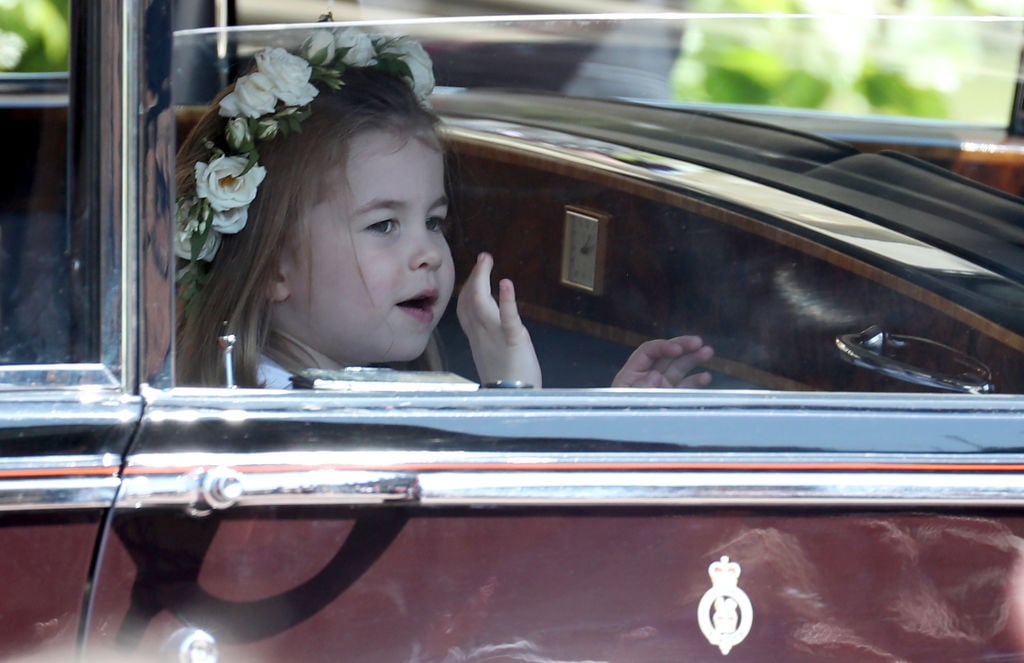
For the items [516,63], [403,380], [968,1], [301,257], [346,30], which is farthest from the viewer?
[968,1]

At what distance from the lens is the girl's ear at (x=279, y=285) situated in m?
1.91

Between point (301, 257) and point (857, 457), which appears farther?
point (301, 257)

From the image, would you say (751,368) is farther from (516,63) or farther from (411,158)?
(516,63)

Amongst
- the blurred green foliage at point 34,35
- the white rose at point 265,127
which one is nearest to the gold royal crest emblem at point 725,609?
the blurred green foliage at point 34,35

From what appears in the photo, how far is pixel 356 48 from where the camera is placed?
6.79 feet

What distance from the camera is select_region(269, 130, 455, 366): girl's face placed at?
1885 millimetres

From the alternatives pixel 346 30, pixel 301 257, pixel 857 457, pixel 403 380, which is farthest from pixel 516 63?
pixel 857 457

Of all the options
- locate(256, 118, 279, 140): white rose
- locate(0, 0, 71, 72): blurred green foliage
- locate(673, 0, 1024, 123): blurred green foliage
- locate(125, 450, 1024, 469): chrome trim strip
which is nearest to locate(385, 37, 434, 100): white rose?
locate(256, 118, 279, 140): white rose

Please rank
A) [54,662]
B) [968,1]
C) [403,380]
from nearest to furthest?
[54,662]
[403,380]
[968,1]

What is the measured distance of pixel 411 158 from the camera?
1955mm

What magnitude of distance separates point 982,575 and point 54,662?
94 centimetres

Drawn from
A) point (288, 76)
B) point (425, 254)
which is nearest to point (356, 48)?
point (288, 76)

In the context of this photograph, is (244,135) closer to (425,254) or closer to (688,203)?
(425,254)

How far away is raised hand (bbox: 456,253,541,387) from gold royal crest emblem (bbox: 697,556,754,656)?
406mm
